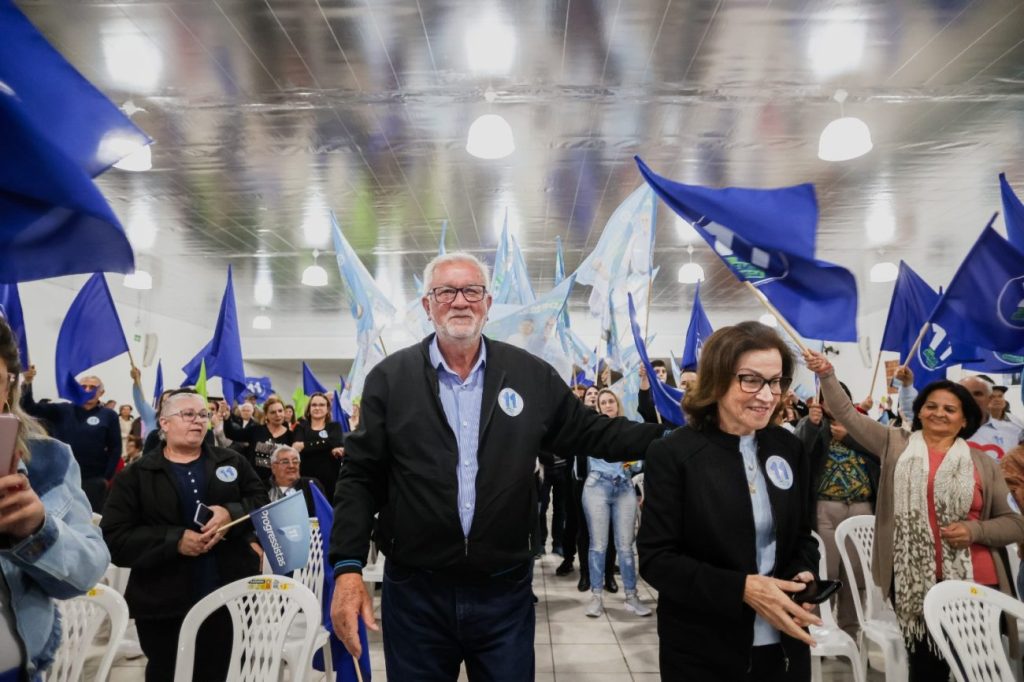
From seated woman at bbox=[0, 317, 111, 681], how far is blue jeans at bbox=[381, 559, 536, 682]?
0.90 metres

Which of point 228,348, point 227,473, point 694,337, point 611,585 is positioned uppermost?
point 694,337

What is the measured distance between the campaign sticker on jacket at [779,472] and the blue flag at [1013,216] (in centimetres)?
291

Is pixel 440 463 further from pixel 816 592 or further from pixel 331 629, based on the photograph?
pixel 331 629

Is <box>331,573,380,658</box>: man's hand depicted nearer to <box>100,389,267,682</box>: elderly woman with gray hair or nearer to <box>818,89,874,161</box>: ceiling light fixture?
<box>100,389,267,682</box>: elderly woman with gray hair

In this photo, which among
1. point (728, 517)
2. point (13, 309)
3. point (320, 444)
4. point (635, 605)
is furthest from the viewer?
point (320, 444)

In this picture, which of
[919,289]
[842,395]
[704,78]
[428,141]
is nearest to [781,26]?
[704,78]

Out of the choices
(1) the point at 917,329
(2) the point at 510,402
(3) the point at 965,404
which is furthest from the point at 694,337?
(2) the point at 510,402

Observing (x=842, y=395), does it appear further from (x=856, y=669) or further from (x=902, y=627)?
(x=856, y=669)

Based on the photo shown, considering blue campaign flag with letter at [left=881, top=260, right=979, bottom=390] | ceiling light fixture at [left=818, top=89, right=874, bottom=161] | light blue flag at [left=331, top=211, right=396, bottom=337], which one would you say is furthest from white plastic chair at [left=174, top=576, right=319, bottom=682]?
ceiling light fixture at [left=818, top=89, right=874, bottom=161]

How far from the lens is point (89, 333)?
4984 mm

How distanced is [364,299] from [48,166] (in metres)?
4.35

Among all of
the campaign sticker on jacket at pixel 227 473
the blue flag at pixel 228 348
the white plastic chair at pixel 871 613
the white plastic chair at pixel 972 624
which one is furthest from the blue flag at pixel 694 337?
the campaign sticker on jacket at pixel 227 473

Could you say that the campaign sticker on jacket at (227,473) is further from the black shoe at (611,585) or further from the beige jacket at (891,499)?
the black shoe at (611,585)

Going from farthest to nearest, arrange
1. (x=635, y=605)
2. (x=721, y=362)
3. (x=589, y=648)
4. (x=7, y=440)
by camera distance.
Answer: (x=635, y=605), (x=589, y=648), (x=721, y=362), (x=7, y=440)
